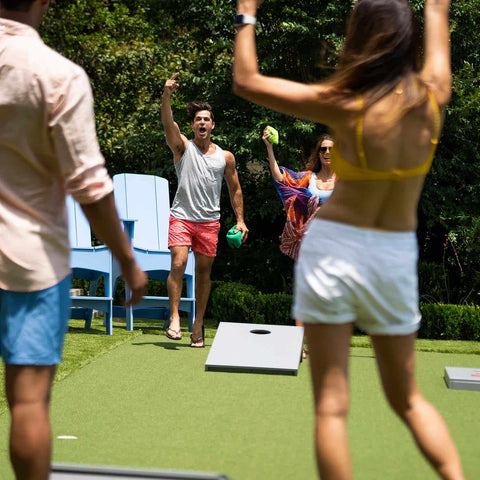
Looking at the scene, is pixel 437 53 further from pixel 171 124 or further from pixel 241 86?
pixel 171 124

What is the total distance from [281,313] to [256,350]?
3618 millimetres

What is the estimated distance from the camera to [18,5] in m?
2.28

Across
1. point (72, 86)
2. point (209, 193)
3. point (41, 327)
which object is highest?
point (72, 86)

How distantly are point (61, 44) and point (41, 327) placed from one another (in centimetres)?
1209

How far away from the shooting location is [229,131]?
11094 mm

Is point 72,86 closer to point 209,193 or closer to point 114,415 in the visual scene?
point 114,415

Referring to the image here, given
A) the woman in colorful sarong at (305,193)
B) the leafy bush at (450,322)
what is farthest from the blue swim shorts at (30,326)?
the leafy bush at (450,322)

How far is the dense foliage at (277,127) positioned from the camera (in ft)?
35.2

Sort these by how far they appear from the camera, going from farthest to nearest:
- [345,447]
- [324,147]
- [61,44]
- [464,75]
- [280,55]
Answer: [61,44], [280,55], [464,75], [324,147], [345,447]

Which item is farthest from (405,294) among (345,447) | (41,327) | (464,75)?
(464,75)

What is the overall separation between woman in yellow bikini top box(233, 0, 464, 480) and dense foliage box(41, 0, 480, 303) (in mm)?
8136

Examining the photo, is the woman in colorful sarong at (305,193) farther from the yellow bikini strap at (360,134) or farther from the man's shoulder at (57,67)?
the man's shoulder at (57,67)

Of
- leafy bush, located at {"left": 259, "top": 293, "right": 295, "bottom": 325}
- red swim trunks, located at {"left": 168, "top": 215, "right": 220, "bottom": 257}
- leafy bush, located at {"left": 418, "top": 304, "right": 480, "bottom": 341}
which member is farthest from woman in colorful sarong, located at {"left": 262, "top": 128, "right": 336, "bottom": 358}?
leafy bush, located at {"left": 418, "top": 304, "right": 480, "bottom": 341}

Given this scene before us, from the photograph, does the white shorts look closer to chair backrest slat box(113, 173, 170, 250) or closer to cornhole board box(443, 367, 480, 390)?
cornhole board box(443, 367, 480, 390)
